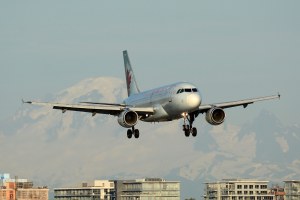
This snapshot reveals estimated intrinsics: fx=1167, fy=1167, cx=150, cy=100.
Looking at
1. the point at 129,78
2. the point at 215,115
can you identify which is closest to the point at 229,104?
the point at 215,115

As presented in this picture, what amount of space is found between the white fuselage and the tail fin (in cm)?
2774

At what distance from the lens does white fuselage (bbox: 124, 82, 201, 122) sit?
458 ft

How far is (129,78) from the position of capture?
604 feet

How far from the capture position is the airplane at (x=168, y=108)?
140250 mm

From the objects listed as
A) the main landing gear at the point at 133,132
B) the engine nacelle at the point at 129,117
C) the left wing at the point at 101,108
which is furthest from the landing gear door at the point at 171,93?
the main landing gear at the point at 133,132

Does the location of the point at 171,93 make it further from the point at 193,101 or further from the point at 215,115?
the point at 215,115

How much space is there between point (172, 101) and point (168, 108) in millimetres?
1490

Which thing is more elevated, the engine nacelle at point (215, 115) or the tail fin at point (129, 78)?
the tail fin at point (129, 78)

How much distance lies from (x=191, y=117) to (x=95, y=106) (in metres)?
13.4

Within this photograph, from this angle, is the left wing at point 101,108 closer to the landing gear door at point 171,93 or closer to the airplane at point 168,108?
the airplane at point 168,108

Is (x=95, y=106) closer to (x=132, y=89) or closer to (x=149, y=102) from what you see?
(x=149, y=102)

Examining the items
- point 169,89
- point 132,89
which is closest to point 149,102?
point 169,89

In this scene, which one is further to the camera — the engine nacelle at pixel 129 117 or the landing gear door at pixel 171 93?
the engine nacelle at pixel 129 117

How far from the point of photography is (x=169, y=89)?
144625 mm
